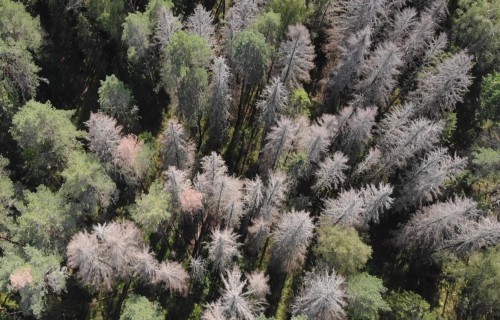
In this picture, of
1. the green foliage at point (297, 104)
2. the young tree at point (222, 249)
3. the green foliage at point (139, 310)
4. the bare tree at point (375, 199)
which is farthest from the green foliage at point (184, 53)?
the green foliage at point (139, 310)

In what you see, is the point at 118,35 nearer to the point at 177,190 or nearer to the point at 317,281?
the point at 177,190

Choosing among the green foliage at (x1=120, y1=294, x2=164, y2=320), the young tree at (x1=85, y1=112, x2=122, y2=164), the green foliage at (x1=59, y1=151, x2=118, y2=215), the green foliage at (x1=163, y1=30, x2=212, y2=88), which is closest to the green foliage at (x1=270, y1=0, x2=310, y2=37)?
the green foliage at (x1=163, y1=30, x2=212, y2=88)

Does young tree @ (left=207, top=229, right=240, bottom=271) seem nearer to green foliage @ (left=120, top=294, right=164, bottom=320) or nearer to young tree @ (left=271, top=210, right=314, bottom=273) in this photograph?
young tree @ (left=271, top=210, right=314, bottom=273)

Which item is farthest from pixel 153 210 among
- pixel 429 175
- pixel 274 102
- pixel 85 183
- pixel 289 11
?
pixel 429 175

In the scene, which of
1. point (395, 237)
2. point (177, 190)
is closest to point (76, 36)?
point (177, 190)

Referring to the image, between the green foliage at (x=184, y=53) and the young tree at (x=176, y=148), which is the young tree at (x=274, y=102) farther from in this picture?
the young tree at (x=176, y=148)

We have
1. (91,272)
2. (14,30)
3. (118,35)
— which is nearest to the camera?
(91,272)
